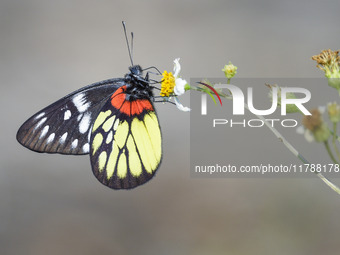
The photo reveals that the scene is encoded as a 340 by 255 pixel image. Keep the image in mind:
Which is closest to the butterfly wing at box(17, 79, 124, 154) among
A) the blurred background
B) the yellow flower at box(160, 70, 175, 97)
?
the yellow flower at box(160, 70, 175, 97)

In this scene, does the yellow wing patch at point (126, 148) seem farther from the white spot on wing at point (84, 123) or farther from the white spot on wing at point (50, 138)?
the white spot on wing at point (50, 138)

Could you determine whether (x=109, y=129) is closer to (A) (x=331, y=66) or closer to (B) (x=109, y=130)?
(B) (x=109, y=130)

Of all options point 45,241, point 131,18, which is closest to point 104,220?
point 45,241

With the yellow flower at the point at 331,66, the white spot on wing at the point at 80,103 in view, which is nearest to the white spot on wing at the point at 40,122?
the white spot on wing at the point at 80,103

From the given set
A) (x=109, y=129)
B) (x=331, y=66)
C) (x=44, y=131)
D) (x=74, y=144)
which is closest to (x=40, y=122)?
(x=44, y=131)

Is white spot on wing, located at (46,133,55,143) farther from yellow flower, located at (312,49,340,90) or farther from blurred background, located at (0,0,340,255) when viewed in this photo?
blurred background, located at (0,0,340,255)

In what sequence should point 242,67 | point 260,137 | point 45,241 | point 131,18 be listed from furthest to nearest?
point 131,18 < point 242,67 < point 260,137 < point 45,241

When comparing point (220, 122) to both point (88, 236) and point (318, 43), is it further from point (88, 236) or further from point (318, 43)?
point (88, 236)
